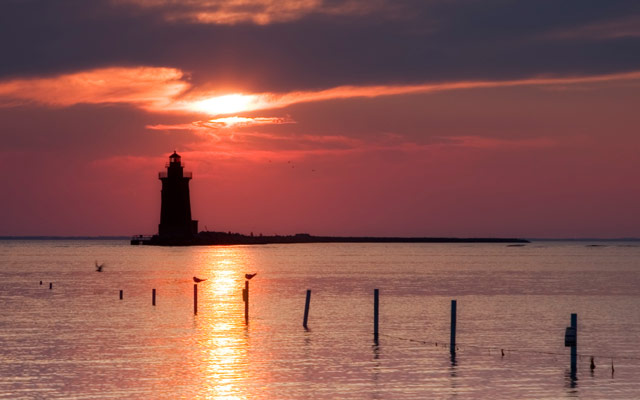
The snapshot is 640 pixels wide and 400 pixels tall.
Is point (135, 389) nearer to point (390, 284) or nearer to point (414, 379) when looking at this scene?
point (414, 379)

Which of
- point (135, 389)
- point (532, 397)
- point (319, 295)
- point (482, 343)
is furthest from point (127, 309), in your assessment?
point (532, 397)

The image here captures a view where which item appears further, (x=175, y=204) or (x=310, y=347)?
(x=175, y=204)

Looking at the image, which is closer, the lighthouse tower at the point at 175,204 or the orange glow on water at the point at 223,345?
the orange glow on water at the point at 223,345

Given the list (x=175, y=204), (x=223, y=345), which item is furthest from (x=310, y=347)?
(x=175, y=204)

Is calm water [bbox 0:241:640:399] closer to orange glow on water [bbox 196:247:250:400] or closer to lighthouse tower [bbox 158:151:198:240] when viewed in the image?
orange glow on water [bbox 196:247:250:400]

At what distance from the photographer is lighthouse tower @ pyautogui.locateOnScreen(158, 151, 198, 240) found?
165 metres

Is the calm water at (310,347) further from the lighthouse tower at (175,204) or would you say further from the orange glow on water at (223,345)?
the lighthouse tower at (175,204)

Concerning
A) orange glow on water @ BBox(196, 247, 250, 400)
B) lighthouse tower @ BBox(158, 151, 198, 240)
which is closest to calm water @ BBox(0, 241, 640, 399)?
orange glow on water @ BBox(196, 247, 250, 400)

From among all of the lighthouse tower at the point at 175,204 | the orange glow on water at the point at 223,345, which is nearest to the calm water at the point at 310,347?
the orange glow on water at the point at 223,345

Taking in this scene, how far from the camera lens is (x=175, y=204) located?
172625mm

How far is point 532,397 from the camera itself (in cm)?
2888

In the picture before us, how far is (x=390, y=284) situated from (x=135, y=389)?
217 ft

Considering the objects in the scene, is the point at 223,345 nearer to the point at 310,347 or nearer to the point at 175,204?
the point at 310,347

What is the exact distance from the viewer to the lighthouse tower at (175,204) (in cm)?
16462
